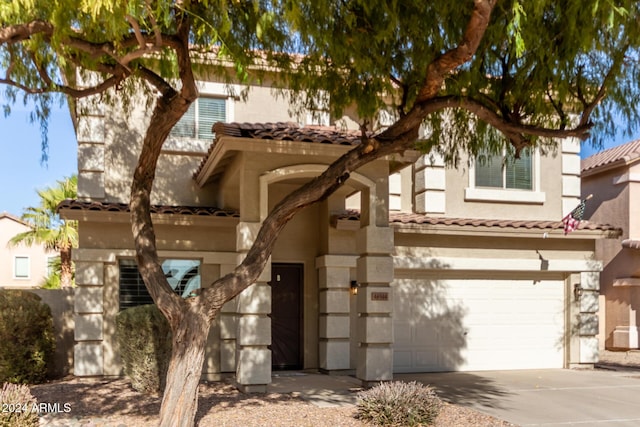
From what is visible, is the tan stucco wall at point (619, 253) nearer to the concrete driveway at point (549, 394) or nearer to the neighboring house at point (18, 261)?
the concrete driveway at point (549, 394)

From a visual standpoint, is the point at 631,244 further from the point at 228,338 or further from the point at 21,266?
the point at 21,266

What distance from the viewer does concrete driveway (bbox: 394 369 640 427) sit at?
955cm

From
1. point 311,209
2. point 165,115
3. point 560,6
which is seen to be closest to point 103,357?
point 311,209

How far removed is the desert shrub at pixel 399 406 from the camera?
8734 mm

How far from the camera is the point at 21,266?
1569 inches

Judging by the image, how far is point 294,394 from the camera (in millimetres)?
10969

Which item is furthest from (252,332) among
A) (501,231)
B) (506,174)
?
(506,174)

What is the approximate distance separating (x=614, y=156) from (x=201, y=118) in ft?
43.7

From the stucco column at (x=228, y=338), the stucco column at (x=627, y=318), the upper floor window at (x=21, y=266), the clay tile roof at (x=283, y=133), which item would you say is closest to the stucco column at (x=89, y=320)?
the stucco column at (x=228, y=338)

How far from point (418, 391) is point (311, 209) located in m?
6.21

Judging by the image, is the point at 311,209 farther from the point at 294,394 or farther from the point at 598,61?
the point at 598,61

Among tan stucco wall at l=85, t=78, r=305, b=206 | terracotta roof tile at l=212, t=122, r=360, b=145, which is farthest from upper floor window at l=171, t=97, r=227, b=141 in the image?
terracotta roof tile at l=212, t=122, r=360, b=145

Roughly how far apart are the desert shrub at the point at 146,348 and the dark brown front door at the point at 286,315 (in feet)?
11.1

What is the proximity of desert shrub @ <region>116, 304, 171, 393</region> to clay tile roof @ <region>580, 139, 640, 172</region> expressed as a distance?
14.7 m
